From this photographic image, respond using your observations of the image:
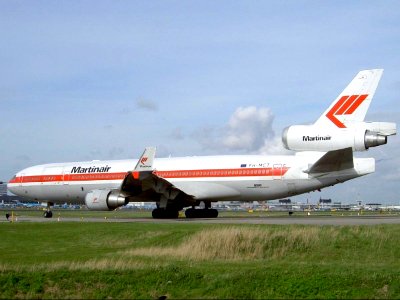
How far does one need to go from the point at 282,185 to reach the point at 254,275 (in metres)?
24.0

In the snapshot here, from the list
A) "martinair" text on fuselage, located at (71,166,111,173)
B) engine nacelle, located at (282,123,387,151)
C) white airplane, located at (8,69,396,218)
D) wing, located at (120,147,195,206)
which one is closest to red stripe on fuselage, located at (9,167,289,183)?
white airplane, located at (8,69,396,218)

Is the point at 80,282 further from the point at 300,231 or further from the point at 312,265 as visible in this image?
the point at 300,231

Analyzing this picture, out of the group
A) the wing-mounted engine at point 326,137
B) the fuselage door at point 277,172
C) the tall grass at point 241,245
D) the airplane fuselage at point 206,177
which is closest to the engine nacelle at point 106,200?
the airplane fuselage at point 206,177

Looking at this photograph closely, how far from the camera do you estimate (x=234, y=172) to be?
4122 centimetres

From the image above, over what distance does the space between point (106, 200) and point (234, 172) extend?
29.9ft

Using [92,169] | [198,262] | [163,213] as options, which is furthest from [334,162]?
[92,169]

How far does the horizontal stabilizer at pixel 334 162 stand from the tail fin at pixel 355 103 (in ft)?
5.22

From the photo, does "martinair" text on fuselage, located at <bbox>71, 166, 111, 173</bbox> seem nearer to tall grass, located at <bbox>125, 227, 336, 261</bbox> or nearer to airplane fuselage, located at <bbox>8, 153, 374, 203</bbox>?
airplane fuselage, located at <bbox>8, 153, 374, 203</bbox>

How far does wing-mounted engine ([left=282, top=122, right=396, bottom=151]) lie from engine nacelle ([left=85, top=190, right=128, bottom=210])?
41.0 feet

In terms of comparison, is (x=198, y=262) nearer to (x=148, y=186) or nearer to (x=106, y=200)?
(x=106, y=200)

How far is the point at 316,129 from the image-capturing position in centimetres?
3312

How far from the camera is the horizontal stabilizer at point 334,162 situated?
34000mm

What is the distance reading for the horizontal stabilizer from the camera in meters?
34.0

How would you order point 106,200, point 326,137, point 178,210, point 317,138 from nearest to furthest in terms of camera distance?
point 317,138 → point 326,137 → point 106,200 → point 178,210
